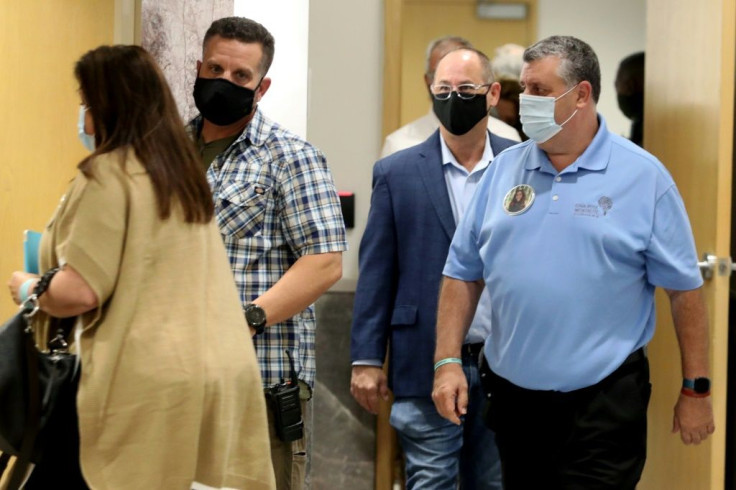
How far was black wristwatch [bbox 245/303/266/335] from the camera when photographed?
2393 mm

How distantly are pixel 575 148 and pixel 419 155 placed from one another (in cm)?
70

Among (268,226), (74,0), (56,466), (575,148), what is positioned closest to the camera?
(56,466)

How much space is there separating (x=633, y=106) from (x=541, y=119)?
7.40 ft

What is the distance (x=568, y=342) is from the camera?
2.55 metres

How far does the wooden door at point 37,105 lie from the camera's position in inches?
117

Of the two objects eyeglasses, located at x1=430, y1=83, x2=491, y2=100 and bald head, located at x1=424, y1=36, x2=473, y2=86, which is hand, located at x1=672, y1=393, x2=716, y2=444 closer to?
eyeglasses, located at x1=430, y1=83, x2=491, y2=100

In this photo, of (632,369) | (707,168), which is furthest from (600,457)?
(707,168)

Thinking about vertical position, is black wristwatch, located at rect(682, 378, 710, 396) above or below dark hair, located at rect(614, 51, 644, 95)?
below

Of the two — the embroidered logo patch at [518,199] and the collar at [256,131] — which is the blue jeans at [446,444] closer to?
the embroidered logo patch at [518,199]

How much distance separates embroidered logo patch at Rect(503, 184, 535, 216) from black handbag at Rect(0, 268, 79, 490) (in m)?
1.19

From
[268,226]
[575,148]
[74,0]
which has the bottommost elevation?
[268,226]

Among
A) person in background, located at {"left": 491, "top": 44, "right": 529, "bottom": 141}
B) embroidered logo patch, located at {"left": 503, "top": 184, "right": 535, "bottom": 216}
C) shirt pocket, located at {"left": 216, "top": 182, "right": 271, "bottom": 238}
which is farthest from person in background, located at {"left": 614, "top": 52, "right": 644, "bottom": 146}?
shirt pocket, located at {"left": 216, "top": 182, "right": 271, "bottom": 238}

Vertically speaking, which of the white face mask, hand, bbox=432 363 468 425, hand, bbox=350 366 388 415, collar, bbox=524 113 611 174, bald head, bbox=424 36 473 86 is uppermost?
bald head, bbox=424 36 473 86

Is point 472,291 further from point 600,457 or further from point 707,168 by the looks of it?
point 707,168
